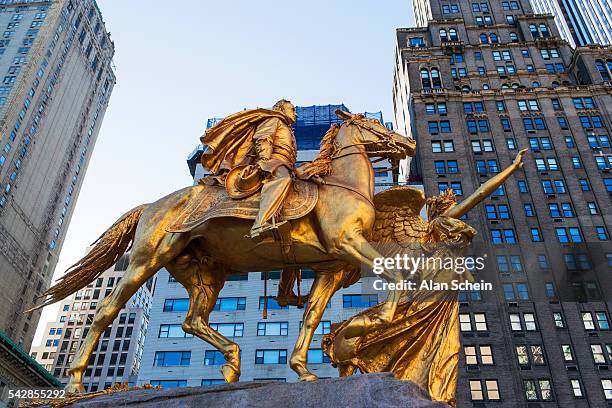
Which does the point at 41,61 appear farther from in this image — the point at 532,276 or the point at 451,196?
the point at 451,196

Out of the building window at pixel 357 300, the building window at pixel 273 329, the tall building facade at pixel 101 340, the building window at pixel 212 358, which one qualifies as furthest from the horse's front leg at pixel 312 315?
the tall building facade at pixel 101 340

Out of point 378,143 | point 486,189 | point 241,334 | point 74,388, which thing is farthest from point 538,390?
point 74,388

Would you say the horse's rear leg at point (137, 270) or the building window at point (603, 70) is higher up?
the building window at point (603, 70)

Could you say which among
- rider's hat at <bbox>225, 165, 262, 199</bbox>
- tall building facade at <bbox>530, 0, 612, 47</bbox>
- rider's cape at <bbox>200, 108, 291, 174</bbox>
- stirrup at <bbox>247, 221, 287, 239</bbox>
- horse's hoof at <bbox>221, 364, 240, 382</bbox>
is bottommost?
horse's hoof at <bbox>221, 364, 240, 382</bbox>

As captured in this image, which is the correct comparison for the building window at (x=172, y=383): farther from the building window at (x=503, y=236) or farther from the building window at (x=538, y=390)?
the building window at (x=503, y=236)

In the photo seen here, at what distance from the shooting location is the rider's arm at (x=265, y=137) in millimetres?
9962

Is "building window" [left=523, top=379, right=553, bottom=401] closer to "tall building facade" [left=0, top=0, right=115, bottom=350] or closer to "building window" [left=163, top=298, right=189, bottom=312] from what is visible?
"building window" [left=163, top=298, right=189, bottom=312]

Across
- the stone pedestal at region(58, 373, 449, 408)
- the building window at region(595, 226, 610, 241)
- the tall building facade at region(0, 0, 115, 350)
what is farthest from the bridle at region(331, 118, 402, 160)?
the tall building facade at region(0, 0, 115, 350)

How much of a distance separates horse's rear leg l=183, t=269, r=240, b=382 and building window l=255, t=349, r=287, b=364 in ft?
126

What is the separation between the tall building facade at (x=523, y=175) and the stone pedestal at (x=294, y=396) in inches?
1688

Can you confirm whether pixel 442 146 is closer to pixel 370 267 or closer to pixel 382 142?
pixel 382 142

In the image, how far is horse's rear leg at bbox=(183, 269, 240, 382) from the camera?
8.78 metres

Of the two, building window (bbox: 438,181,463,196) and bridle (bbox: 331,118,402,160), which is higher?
building window (bbox: 438,181,463,196)

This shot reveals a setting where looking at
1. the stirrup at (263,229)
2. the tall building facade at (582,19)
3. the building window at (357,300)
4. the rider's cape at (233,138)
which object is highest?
the tall building facade at (582,19)
